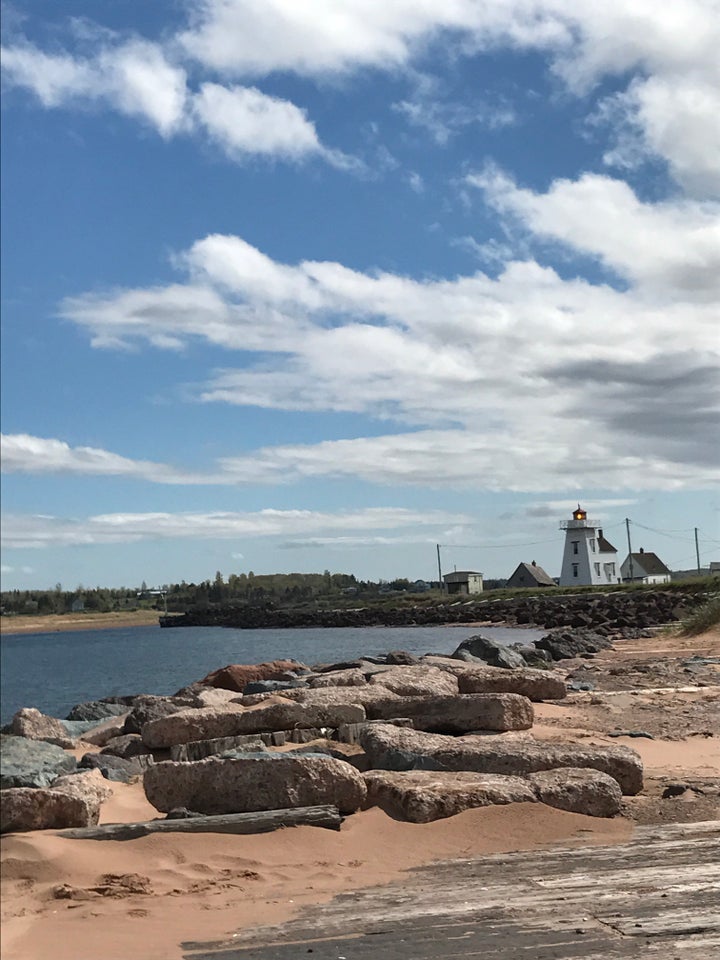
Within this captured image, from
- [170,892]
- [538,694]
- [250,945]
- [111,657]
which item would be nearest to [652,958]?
[250,945]

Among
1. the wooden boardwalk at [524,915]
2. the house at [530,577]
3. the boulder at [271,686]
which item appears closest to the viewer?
the wooden boardwalk at [524,915]

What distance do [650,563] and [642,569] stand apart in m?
1.85

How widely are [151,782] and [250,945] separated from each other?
8.85 feet

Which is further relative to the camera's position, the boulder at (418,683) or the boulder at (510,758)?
the boulder at (418,683)

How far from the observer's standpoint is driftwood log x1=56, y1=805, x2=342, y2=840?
18.5 ft

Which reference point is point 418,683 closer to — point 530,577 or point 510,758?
point 510,758

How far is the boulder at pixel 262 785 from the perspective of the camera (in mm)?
6379

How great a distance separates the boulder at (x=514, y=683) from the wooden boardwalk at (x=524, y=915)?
248 inches

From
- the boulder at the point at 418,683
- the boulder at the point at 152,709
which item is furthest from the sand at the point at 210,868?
the boulder at the point at 152,709

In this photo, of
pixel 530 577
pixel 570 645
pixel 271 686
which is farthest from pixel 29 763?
pixel 530 577

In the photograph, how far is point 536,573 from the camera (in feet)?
284

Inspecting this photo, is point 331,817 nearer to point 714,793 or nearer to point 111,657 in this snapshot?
point 714,793

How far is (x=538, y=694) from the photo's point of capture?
12633 millimetres

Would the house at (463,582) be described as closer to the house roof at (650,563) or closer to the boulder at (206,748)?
the house roof at (650,563)
